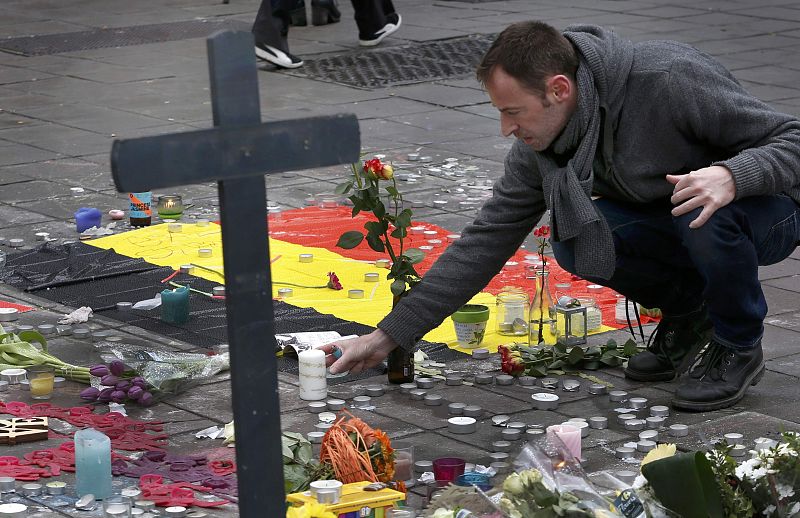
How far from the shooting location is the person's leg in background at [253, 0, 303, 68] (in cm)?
1038

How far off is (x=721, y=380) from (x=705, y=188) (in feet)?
2.08

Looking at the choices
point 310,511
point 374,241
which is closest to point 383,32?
point 374,241

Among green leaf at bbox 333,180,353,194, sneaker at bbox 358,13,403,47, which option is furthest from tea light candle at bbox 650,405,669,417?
sneaker at bbox 358,13,403,47

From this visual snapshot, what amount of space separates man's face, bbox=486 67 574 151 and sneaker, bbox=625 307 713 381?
86cm

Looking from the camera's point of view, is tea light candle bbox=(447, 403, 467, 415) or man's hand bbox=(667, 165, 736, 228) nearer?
man's hand bbox=(667, 165, 736, 228)

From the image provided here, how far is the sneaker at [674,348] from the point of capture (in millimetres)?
4594

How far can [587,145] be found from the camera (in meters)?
4.13

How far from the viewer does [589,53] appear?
13.4 feet

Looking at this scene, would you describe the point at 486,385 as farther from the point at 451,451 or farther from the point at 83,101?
the point at 83,101

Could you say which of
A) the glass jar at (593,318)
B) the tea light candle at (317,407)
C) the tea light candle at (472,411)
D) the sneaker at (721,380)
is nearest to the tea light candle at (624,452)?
the sneaker at (721,380)

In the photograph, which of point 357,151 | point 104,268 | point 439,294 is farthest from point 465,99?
point 357,151

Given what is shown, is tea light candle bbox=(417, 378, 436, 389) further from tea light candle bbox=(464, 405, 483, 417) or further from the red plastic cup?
the red plastic cup

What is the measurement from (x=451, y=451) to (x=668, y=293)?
99cm

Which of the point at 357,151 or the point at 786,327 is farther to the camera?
the point at 786,327
